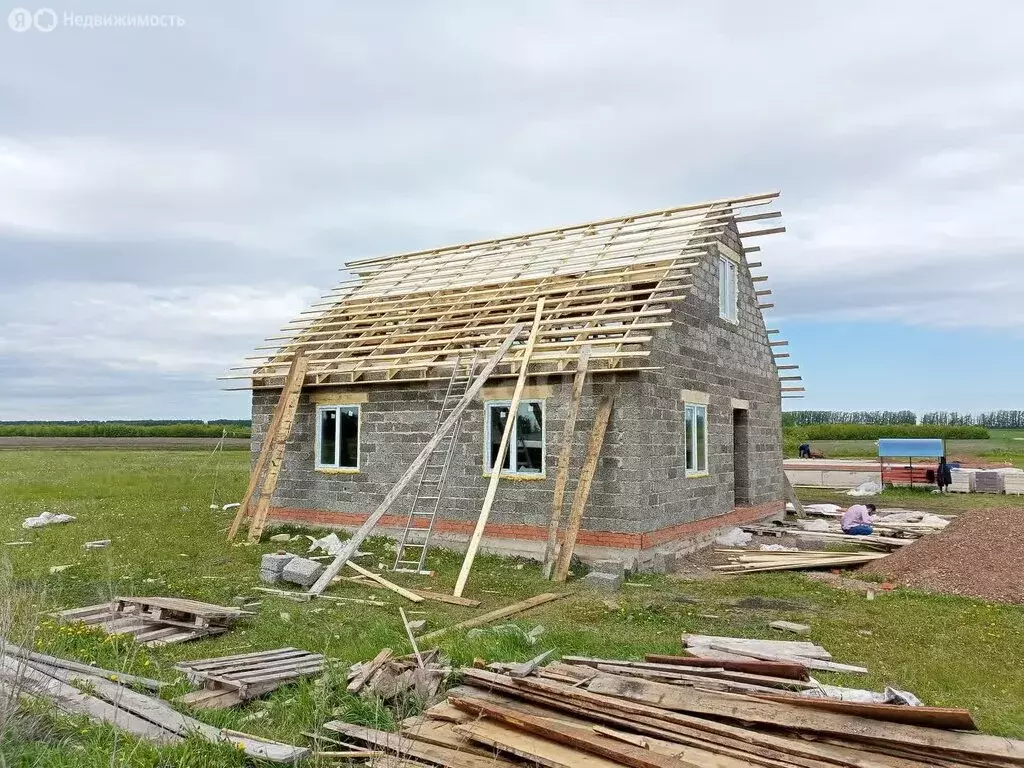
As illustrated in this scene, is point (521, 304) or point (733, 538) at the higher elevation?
point (521, 304)

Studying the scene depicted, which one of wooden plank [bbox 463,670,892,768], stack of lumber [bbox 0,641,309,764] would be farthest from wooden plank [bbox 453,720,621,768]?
stack of lumber [bbox 0,641,309,764]

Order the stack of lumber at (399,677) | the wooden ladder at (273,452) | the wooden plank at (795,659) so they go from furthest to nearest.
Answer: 1. the wooden ladder at (273,452)
2. the wooden plank at (795,659)
3. the stack of lumber at (399,677)

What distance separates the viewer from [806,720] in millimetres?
4930

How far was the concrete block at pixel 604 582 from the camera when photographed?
10656mm

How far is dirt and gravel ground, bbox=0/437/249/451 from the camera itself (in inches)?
1991

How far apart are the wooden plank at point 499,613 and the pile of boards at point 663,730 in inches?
98.4

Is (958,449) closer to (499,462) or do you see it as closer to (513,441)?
(513,441)

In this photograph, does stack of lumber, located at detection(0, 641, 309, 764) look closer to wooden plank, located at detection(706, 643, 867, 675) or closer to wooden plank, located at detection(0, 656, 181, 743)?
wooden plank, located at detection(0, 656, 181, 743)

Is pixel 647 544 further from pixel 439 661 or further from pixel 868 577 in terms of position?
pixel 439 661

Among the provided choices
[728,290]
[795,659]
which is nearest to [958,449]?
[728,290]

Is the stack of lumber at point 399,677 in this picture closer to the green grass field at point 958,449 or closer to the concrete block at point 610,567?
the concrete block at point 610,567

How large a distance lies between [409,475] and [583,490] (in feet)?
8.75

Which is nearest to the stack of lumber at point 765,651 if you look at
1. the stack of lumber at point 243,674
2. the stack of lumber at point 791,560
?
the stack of lumber at point 243,674

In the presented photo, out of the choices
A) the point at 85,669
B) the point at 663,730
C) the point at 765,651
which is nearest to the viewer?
the point at 663,730
